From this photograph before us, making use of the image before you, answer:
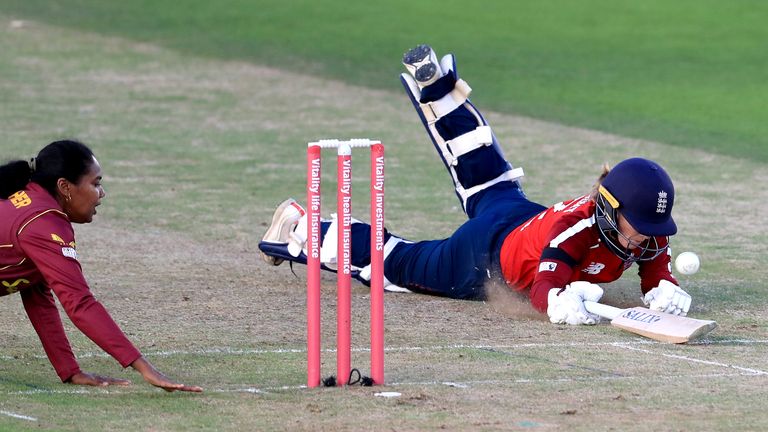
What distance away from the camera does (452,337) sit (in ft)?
23.2

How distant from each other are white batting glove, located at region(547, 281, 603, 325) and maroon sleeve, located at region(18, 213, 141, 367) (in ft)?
8.51

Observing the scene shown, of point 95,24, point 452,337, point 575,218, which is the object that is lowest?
point 452,337

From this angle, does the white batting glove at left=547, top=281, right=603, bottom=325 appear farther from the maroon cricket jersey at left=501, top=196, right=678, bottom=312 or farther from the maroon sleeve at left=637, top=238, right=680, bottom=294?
the maroon sleeve at left=637, top=238, right=680, bottom=294

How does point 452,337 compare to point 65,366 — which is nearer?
point 65,366

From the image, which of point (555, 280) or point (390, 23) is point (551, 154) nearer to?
point (555, 280)

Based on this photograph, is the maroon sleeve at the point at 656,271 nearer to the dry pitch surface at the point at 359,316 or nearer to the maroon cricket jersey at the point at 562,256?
the maroon cricket jersey at the point at 562,256

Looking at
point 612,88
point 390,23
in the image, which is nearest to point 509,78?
point 612,88

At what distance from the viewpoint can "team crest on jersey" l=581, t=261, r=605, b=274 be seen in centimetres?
762

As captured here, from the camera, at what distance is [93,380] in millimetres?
5918

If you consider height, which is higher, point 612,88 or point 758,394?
point 612,88

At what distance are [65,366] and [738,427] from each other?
286cm

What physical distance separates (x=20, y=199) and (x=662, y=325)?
3.25 m

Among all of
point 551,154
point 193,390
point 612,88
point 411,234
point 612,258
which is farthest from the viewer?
point 612,88

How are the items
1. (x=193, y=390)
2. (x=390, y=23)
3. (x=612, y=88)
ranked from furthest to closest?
(x=390, y=23), (x=612, y=88), (x=193, y=390)
